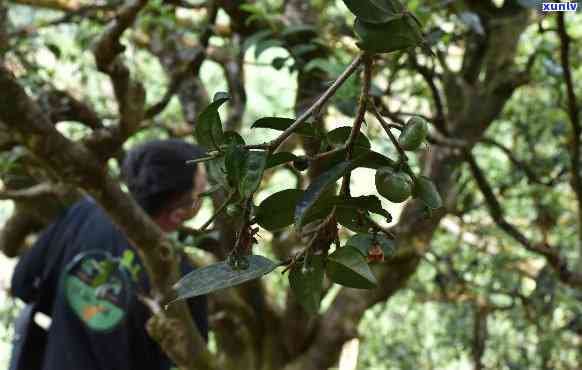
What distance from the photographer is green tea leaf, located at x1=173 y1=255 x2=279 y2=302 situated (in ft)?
1.39

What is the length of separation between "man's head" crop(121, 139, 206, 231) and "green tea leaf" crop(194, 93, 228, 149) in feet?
3.53

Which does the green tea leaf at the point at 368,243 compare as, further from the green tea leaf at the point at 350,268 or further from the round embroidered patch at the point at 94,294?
the round embroidered patch at the point at 94,294

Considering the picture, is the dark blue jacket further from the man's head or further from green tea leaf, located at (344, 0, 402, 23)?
green tea leaf, located at (344, 0, 402, 23)

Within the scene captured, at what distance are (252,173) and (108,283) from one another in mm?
1134

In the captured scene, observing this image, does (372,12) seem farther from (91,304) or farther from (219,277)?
(91,304)

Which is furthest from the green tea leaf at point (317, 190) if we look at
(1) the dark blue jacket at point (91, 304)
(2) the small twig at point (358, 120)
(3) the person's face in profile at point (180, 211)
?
(3) the person's face in profile at point (180, 211)

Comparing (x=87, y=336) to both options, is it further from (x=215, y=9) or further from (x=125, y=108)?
(x=215, y=9)

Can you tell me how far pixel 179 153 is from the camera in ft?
5.14

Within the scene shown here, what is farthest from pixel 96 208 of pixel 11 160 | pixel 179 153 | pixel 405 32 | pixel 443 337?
pixel 443 337

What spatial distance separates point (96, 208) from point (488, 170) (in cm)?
154

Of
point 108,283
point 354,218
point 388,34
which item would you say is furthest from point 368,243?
point 108,283

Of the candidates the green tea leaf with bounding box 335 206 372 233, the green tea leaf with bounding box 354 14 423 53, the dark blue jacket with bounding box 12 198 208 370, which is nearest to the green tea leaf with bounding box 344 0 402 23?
the green tea leaf with bounding box 354 14 423 53

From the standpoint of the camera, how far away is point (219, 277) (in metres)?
0.44

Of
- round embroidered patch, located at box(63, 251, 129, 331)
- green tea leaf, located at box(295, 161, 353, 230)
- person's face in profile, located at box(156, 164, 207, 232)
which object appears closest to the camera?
green tea leaf, located at box(295, 161, 353, 230)
